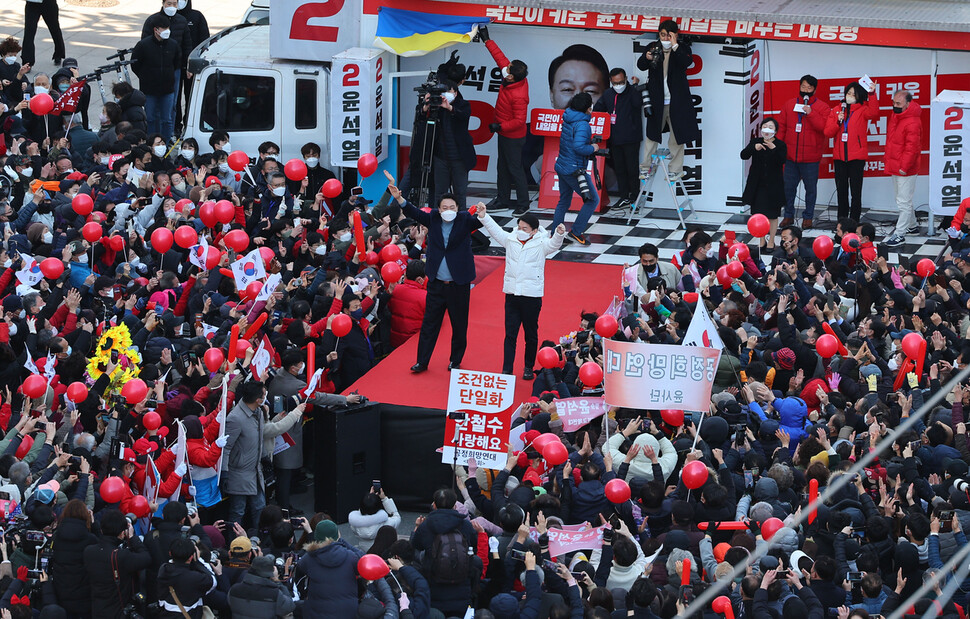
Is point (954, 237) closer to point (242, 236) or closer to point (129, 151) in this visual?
point (242, 236)

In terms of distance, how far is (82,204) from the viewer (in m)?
15.4

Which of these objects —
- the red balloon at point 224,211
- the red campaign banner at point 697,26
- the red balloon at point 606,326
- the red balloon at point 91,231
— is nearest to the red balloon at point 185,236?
the red balloon at point 91,231

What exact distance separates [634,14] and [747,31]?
139cm

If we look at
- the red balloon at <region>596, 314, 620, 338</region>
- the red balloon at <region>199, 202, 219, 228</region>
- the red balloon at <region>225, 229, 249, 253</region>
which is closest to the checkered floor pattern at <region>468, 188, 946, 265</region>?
the red balloon at <region>199, 202, 219, 228</region>

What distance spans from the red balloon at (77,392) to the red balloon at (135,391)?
1.40 ft

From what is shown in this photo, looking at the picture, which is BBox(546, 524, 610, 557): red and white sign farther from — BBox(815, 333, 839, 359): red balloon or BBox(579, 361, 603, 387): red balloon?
BBox(815, 333, 839, 359): red balloon

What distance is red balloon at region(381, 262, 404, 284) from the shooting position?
14.8m

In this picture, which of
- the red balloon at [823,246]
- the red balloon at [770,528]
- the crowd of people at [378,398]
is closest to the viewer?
the crowd of people at [378,398]

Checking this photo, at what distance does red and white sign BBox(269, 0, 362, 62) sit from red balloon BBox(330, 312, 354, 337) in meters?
5.76

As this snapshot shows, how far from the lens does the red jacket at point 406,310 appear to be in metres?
15.1

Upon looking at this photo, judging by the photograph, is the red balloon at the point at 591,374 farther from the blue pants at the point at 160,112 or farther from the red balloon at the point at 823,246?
the blue pants at the point at 160,112

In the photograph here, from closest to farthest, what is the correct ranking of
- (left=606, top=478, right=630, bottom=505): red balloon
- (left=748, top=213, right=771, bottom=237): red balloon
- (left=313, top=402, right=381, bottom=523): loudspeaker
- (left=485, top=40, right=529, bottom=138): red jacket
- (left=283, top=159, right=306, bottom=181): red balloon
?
(left=606, top=478, right=630, bottom=505): red balloon
(left=313, top=402, right=381, bottom=523): loudspeaker
(left=748, top=213, right=771, bottom=237): red balloon
(left=283, top=159, right=306, bottom=181): red balloon
(left=485, top=40, right=529, bottom=138): red jacket

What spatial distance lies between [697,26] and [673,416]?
25.5 ft

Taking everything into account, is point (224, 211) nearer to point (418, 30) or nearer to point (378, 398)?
point (378, 398)
